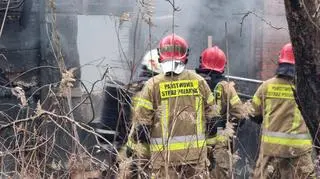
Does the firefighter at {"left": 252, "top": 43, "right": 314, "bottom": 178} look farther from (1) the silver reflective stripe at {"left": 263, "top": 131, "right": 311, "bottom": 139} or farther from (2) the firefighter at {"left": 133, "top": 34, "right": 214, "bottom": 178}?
(2) the firefighter at {"left": 133, "top": 34, "right": 214, "bottom": 178}

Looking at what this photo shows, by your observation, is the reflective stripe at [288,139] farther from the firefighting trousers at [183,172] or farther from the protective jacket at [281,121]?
the firefighting trousers at [183,172]

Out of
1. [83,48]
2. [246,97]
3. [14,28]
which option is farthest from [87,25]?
[246,97]

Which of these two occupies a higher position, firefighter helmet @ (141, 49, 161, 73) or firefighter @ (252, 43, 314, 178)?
firefighter helmet @ (141, 49, 161, 73)

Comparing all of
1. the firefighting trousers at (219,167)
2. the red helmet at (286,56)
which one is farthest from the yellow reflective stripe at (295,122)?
the firefighting trousers at (219,167)

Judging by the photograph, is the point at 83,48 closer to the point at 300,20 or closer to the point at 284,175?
the point at 284,175

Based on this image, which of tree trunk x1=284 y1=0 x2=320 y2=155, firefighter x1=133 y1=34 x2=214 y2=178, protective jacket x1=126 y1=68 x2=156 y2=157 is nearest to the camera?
tree trunk x1=284 y1=0 x2=320 y2=155

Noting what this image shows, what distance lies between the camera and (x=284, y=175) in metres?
6.35

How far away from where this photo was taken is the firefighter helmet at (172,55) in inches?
207

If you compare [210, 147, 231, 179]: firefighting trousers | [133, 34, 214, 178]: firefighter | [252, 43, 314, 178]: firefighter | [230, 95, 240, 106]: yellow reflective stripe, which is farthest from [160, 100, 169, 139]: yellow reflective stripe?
[252, 43, 314, 178]: firefighter

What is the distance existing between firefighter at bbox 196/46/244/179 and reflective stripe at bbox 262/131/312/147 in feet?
1.20

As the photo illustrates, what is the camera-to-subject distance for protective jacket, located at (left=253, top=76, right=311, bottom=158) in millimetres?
6227

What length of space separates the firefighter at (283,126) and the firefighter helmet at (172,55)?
109 cm

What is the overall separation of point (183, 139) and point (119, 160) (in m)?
1.37

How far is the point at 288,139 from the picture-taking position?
6.27m
